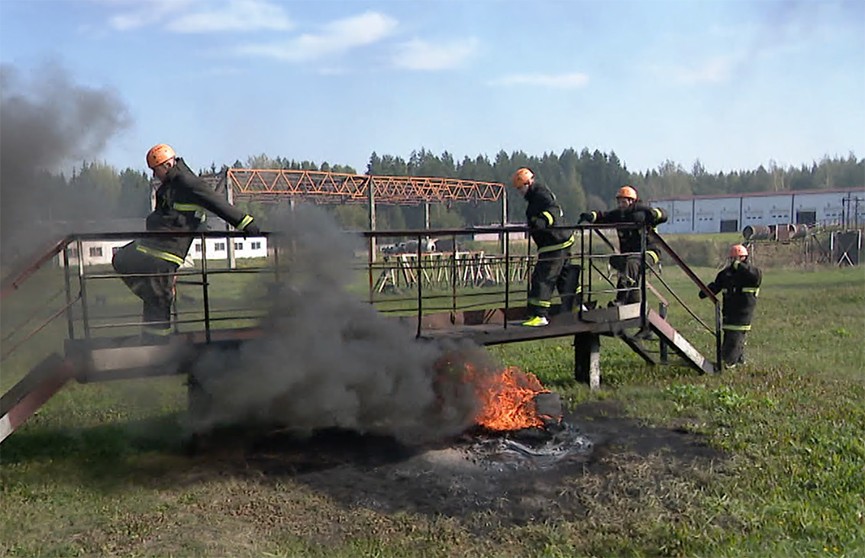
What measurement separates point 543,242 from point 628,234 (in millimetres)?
1877

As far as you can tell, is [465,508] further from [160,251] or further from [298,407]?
[160,251]

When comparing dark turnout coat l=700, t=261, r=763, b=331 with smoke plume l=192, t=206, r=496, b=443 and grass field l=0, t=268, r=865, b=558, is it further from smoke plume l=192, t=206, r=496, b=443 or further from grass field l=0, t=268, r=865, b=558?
smoke plume l=192, t=206, r=496, b=443

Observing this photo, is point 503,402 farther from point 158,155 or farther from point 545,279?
point 158,155

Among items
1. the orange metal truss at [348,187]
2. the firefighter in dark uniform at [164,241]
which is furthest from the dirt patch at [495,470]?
the orange metal truss at [348,187]

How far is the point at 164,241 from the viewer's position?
654 centimetres

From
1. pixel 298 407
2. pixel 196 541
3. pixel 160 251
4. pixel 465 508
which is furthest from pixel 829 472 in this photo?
pixel 160 251

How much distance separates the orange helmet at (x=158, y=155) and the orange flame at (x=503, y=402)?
11.7ft

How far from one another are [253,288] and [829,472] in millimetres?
5332

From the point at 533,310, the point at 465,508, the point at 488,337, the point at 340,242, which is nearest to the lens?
the point at 465,508

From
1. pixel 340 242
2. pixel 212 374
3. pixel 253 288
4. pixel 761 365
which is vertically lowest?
pixel 761 365

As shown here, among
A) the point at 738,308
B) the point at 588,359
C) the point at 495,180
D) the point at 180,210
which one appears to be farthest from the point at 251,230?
the point at 495,180

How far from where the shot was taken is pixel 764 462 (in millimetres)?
6090

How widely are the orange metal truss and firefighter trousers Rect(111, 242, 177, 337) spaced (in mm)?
18223

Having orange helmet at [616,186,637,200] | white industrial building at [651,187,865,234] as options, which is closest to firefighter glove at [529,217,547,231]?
orange helmet at [616,186,637,200]
